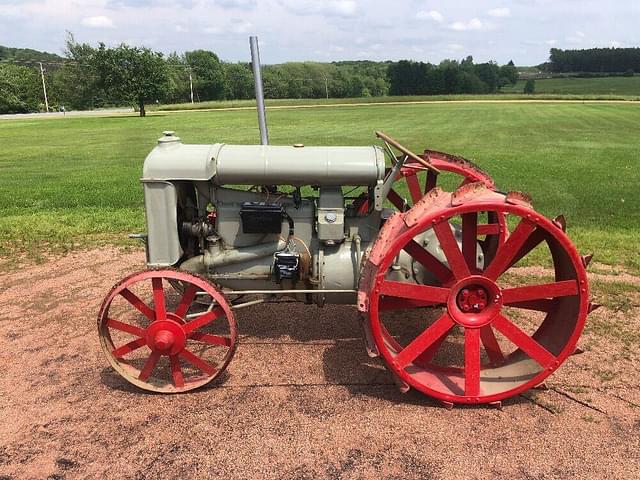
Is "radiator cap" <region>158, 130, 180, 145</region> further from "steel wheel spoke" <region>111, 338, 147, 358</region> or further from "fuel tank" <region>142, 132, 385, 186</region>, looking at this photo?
"steel wheel spoke" <region>111, 338, 147, 358</region>

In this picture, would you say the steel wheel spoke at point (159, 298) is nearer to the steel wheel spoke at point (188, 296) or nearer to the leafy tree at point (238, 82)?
the steel wheel spoke at point (188, 296)

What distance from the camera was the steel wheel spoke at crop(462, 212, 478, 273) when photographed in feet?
13.5

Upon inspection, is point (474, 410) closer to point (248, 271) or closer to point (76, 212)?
point (248, 271)

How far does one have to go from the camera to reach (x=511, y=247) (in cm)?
372

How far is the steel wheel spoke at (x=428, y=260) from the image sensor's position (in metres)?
4.26

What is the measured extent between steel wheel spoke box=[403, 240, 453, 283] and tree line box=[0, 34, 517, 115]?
4808 cm

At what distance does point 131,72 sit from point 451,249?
163 ft

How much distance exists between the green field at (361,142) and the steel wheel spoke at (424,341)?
455 cm

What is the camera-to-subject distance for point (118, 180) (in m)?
14.6

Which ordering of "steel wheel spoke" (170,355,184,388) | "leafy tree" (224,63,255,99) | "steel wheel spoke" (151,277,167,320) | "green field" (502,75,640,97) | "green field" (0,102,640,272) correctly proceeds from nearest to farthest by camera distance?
"steel wheel spoke" (151,277,167,320) < "steel wheel spoke" (170,355,184,388) < "green field" (0,102,640,272) < "green field" (502,75,640,97) < "leafy tree" (224,63,255,99)

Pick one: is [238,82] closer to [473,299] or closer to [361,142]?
[361,142]

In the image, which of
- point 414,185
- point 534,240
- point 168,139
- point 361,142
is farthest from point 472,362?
point 361,142

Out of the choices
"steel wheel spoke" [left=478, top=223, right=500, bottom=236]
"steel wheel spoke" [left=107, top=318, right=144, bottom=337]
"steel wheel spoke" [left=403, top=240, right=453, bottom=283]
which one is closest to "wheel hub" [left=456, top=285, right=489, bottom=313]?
"steel wheel spoke" [left=403, top=240, right=453, bottom=283]

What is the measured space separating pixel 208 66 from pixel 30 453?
314 ft
